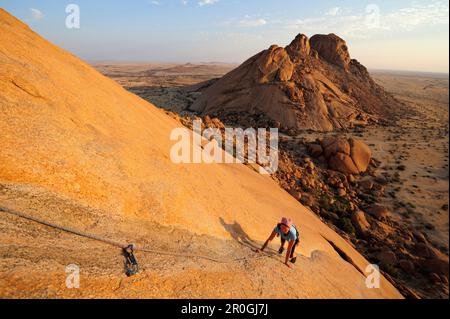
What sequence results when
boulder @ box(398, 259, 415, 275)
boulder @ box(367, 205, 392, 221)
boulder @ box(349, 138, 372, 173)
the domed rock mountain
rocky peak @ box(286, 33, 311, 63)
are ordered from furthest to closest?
rocky peak @ box(286, 33, 311, 63) < the domed rock mountain < boulder @ box(349, 138, 372, 173) < boulder @ box(367, 205, 392, 221) < boulder @ box(398, 259, 415, 275)

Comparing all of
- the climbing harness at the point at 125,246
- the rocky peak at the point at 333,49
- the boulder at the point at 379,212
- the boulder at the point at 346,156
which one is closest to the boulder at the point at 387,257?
the boulder at the point at 379,212

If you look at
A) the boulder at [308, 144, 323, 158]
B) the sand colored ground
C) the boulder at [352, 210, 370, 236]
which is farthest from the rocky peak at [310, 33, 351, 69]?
the sand colored ground

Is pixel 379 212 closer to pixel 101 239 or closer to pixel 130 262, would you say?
pixel 130 262

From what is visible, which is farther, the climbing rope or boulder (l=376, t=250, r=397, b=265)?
boulder (l=376, t=250, r=397, b=265)

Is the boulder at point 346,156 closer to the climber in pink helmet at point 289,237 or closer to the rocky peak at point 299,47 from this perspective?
the climber in pink helmet at point 289,237

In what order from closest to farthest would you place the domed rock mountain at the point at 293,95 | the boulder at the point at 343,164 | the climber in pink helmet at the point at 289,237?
the climber in pink helmet at the point at 289,237 → the boulder at the point at 343,164 → the domed rock mountain at the point at 293,95

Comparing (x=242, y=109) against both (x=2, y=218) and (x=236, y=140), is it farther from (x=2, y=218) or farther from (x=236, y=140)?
(x=2, y=218)

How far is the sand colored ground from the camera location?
3143 mm

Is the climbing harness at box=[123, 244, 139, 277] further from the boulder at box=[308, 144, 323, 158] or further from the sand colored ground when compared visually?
the boulder at box=[308, 144, 323, 158]

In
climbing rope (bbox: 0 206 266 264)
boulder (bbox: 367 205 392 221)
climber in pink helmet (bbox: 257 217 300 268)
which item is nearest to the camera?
climbing rope (bbox: 0 206 266 264)

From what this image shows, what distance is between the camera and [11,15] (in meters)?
5.96

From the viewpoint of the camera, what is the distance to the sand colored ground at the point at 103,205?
314cm

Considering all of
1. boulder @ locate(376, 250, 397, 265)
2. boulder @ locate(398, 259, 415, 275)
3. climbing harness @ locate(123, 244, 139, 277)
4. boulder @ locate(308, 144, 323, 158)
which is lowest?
boulder @ locate(398, 259, 415, 275)

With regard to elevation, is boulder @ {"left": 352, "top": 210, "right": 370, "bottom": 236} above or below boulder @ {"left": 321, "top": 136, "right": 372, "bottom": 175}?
below
